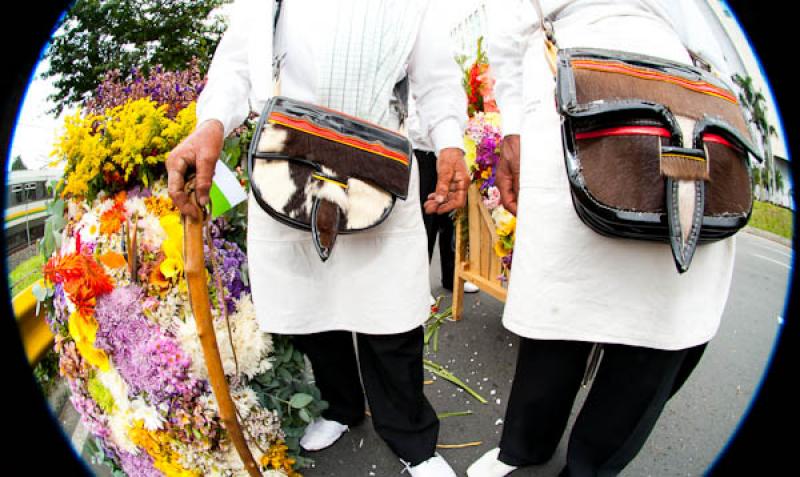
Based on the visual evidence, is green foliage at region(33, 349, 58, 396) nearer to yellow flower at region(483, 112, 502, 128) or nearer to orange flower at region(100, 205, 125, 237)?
orange flower at region(100, 205, 125, 237)

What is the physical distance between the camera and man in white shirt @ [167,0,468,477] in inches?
54.9

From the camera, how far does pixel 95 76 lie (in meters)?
3.55

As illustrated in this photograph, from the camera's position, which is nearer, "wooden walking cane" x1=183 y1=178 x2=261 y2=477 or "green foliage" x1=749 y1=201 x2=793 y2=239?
"wooden walking cane" x1=183 y1=178 x2=261 y2=477

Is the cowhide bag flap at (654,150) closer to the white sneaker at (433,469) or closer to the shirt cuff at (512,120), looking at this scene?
the shirt cuff at (512,120)

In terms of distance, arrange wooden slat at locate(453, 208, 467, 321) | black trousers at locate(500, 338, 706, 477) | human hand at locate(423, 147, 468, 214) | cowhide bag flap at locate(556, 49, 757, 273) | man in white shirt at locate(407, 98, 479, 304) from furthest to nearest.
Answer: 1. wooden slat at locate(453, 208, 467, 321)
2. man in white shirt at locate(407, 98, 479, 304)
3. human hand at locate(423, 147, 468, 214)
4. black trousers at locate(500, 338, 706, 477)
5. cowhide bag flap at locate(556, 49, 757, 273)

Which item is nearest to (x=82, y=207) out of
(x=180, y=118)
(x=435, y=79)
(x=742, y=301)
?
(x=180, y=118)

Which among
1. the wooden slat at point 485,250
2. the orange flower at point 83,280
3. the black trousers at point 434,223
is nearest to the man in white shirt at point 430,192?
the black trousers at point 434,223

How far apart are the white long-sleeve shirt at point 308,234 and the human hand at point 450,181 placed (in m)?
0.05

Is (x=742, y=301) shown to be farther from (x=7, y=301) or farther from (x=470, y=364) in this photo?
(x=7, y=301)

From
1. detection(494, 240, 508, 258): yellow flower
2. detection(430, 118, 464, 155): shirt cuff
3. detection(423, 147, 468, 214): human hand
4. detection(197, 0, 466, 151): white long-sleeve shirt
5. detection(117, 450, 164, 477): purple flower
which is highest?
detection(197, 0, 466, 151): white long-sleeve shirt

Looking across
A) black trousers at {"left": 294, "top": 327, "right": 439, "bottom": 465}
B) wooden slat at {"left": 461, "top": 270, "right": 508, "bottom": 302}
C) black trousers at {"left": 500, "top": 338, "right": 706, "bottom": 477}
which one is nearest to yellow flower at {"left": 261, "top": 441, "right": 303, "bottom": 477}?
black trousers at {"left": 294, "top": 327, "right": 439, "bottom": 465}

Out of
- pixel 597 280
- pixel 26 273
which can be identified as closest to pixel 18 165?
pixel 26 273

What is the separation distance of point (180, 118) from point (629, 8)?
154 cm

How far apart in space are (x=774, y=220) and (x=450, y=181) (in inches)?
41.6
